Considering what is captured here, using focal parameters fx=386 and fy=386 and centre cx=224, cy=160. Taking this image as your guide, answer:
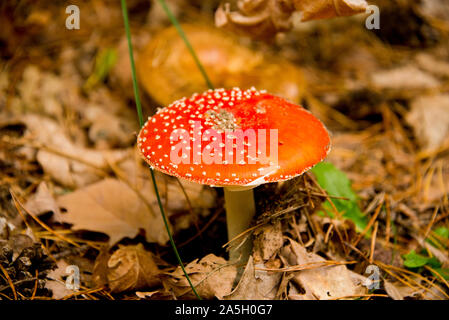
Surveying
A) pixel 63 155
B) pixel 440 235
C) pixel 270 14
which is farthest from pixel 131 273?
pixel 440 235

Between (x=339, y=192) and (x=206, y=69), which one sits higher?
(x=206, y=69)

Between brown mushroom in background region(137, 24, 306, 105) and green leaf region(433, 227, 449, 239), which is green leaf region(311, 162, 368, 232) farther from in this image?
brown mushroom in background region(137, 24, 306, 105)

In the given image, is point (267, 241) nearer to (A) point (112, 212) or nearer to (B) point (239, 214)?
(B) point (239, 214)

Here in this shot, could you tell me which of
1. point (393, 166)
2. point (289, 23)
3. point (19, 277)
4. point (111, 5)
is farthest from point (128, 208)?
point (111, 5)

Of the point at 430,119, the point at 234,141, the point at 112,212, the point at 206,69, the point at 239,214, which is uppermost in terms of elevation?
the point at 206,69

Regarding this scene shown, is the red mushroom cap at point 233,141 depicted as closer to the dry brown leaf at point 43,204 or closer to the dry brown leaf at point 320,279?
the dry brown leaf at point 320,279

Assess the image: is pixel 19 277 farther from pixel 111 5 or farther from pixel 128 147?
pixel 111 5
